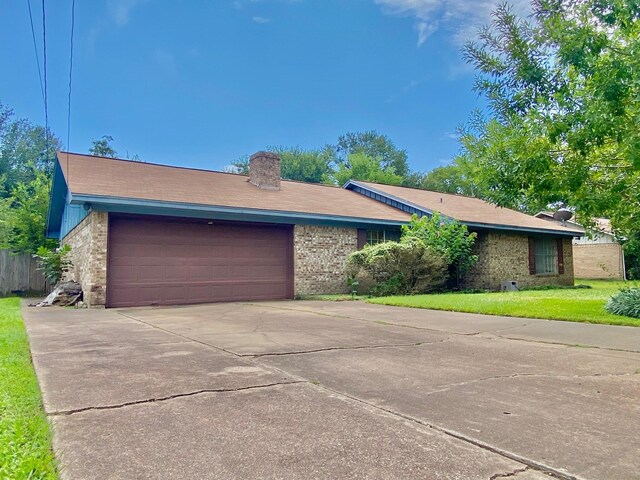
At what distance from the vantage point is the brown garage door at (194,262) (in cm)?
1145

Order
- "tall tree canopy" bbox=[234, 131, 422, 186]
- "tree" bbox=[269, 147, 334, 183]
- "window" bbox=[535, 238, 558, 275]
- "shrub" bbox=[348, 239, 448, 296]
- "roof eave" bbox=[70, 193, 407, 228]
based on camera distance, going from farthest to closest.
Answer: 1. "tall tree canopy" bbox=[234, 131, 422, 186]
2. "tree" bbox=[269, 147, 334, 183]
3. "window" bbox=[535, 238, 558, 275]
4. "shrub" bbox=[348, 239, 448, 296]
5. "roof eave" bbox=[70, 193, 407, 228]

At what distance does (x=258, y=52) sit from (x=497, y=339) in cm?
2256

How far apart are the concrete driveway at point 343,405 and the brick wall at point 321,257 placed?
8.01 metres

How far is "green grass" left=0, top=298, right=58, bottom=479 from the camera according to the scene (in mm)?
2082

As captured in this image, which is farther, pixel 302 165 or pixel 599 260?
pixel 302 165

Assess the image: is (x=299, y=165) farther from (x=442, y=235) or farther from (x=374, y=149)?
(x=442, y=235)

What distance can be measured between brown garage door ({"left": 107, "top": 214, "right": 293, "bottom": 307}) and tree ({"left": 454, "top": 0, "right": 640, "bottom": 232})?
22.0ft

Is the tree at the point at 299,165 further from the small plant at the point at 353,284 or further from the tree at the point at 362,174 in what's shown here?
the small plant at the point at 353,284

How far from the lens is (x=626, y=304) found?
7.91m

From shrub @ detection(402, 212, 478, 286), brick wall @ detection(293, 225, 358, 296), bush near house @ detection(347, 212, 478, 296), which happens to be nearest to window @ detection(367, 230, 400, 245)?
brick wall @ detection(293, 225, 358, 296)

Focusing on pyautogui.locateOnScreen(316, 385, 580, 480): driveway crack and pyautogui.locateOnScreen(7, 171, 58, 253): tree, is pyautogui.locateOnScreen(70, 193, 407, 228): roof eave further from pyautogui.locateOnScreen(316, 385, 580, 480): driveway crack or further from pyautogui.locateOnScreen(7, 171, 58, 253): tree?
pyautogui.locateOnScreen(7, 171, 58, 253): tree

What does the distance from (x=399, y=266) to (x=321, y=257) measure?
98.1 inches

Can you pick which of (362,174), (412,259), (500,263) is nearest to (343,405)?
(412,259)

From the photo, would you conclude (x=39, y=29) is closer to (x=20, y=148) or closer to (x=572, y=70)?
(x=572, y=70)
